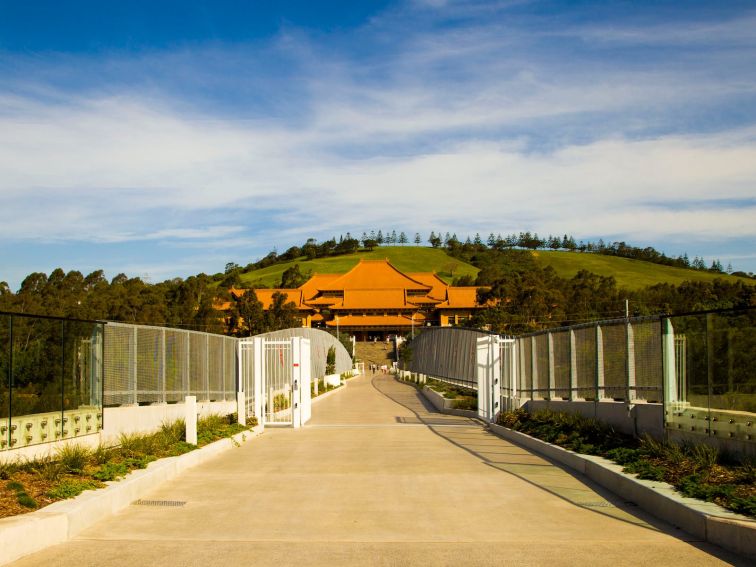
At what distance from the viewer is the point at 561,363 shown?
63.9ft

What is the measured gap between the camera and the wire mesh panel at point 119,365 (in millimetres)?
15586

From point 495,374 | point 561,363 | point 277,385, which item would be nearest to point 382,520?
point 561,363

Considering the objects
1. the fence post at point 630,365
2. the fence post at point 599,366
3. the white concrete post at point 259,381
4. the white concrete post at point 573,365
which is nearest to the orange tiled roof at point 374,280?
the white concrete post at point 259,381

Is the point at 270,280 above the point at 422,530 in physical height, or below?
above

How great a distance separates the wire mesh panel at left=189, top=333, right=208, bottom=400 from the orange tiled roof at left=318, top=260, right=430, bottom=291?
12764cm

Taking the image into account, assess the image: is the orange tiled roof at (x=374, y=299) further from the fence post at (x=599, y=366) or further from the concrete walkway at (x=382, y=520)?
the concrete walkway at (x=382, y=520)

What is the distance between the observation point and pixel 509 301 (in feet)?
267

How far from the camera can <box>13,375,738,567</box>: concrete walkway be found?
318 inches

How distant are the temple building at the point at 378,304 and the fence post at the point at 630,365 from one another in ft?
365

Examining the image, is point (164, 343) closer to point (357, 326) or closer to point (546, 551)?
point (546, 551)

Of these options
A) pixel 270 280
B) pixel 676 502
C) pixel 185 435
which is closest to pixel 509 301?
pixel 185 435

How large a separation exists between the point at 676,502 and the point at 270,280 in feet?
631

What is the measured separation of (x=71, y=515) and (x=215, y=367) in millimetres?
14404

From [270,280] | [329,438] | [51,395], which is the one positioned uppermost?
[270,280]
